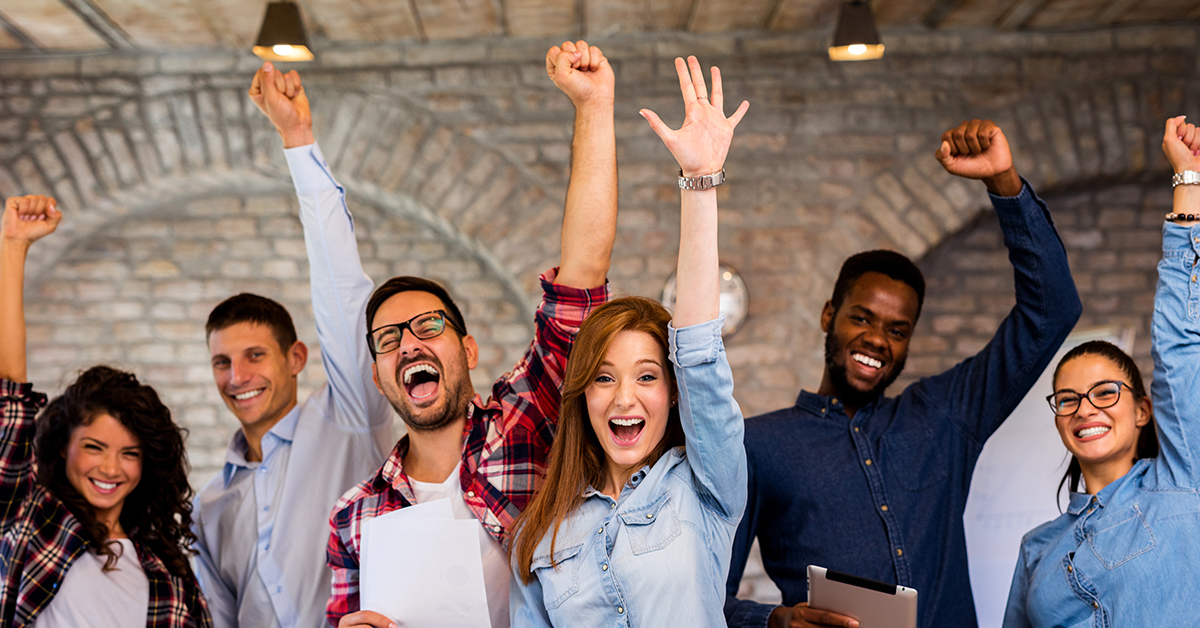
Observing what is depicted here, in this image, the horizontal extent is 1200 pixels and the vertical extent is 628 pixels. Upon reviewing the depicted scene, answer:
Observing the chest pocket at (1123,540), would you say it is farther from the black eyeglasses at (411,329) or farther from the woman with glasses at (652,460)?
the black eyeglasses at (411,329)

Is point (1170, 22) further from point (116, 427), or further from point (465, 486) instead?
point (116, 427)

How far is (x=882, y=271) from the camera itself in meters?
2.24

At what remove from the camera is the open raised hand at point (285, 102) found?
2201mm

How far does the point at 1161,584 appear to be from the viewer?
172cm

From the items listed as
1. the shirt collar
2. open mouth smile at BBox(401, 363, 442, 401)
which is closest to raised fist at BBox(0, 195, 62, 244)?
the shirt collar

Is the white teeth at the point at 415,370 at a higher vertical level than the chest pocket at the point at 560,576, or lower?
higher

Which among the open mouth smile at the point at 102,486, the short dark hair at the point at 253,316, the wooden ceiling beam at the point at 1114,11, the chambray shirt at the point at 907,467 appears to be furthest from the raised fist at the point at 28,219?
the wooden ceiling beam at the point at 1114,11

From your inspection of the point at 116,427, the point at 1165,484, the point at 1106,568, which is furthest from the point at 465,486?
the point at 1165,484

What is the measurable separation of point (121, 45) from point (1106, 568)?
4.28m

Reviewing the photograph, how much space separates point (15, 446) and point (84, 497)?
0.92 ft

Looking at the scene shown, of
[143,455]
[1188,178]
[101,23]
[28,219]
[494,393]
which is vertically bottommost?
[143,455]

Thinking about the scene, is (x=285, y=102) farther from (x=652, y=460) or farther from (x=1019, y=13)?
(x=1019, y=13)

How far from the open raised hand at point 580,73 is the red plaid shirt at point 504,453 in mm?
376

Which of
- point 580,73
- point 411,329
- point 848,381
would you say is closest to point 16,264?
point 411,329
